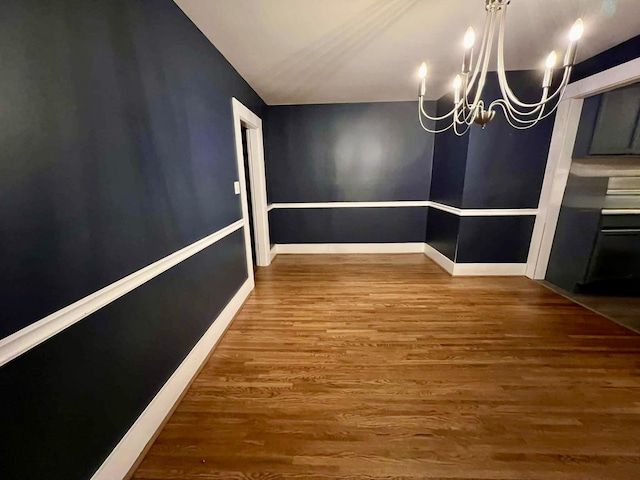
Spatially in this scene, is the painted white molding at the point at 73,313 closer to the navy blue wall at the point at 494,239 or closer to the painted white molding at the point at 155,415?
the painted white molding at the point at 155,415

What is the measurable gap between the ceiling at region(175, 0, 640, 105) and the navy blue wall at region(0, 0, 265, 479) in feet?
1.36

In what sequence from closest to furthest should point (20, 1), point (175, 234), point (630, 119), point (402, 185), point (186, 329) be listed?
point (20, 1)
point (175, 234)
point (186, 329)
point (630, 119)
point (402, 185)

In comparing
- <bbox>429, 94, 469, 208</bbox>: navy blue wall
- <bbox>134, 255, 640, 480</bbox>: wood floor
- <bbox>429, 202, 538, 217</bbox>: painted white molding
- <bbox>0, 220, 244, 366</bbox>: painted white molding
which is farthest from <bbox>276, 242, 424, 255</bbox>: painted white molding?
<bbox>0, 220, 244, 366</bbox>: painted white molding

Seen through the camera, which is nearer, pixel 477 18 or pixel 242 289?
pixel 477 18

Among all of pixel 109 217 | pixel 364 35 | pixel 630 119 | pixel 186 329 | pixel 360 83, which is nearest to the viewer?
pixel 109 217

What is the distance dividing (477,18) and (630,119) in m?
1.82

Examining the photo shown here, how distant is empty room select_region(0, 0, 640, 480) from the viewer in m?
0.83

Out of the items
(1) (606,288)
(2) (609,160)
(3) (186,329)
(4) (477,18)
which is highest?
(4) (477,18)

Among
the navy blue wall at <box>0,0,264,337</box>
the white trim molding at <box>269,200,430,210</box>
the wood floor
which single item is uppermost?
the navy blue wall at <box>0,0,264,337</box>

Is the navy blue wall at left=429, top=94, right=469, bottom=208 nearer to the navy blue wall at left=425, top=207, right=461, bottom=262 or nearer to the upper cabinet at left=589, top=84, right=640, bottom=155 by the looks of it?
the navy blue wall at left=425, top=207, right=461, bottom=262

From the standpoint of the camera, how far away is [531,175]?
2820mm

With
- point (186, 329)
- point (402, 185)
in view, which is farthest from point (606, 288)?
point (186, 329)

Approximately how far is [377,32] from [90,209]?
2080mm

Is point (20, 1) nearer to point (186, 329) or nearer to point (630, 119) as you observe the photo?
point (186, 329)
